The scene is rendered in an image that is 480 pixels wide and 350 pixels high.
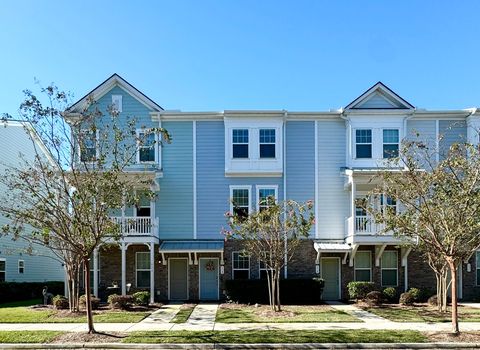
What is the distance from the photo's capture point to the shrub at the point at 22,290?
956 inches

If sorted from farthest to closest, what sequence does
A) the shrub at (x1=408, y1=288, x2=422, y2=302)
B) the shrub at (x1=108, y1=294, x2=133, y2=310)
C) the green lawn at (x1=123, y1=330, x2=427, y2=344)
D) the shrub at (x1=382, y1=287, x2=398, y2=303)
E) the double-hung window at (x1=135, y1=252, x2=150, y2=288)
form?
the double-hung window at (x1=135, y1=252, x2=150, y2=288) < the shrub at (x1=382, y1=287, x2=398, y2=303) < the shrub at (x1=408, y1=288, x2=422, y2=302) < the shrub at (x1=108, y1=294, x2=133, y2=310) < the green lawn at (x1=123, y1=330, x2=427, y2=344)

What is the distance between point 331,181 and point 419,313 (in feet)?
26.4

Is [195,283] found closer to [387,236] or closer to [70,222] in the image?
[387,236]

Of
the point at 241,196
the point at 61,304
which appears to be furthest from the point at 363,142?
the point at 61,304

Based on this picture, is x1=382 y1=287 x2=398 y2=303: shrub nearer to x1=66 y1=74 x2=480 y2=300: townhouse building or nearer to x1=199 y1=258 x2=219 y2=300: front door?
x1=66 y1=74 x2=480 y2=300: townhouse building

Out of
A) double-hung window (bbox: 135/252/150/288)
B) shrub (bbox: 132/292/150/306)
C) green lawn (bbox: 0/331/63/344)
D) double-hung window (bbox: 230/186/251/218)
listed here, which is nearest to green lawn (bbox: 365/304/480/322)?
double-hung window (bbox: 230/186/251/218)

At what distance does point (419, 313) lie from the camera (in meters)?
18.0

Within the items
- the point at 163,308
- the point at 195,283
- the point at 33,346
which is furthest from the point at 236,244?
the point at 33,346

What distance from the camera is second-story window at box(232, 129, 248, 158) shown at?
945 inches

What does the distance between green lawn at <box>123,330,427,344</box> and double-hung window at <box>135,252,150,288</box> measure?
34.3ft

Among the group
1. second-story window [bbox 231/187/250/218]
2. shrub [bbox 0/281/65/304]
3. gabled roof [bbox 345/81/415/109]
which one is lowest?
shrub [bbox 0/281/65/304]

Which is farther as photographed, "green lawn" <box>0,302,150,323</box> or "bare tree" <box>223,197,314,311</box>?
"bare tree" <box>223,197,314,311</box>

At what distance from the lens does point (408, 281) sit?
77.5ft

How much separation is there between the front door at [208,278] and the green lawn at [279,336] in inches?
399
